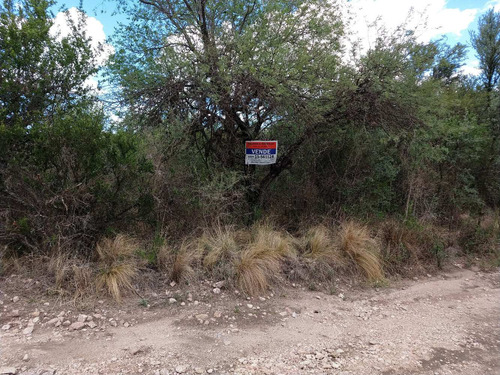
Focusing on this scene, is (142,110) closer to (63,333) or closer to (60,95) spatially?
(60,95)

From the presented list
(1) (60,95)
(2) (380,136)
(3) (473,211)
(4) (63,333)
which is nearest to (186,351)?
(4) (63,333)

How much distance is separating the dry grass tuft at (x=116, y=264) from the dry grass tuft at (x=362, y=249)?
351cm

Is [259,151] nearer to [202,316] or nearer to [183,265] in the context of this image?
[183,265]

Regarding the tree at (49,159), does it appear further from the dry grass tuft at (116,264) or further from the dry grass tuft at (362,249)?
the dry grass tuft at (362,249)

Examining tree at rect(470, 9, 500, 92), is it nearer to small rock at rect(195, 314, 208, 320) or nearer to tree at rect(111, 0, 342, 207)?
tree at rect(111, 0, 342, 207)

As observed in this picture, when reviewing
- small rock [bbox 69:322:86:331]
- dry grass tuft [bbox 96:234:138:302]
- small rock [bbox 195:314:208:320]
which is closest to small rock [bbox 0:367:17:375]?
small rock [bbox 69:322:86:331]

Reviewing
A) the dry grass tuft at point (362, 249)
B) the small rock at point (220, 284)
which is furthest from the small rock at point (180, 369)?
the dry grass tuft at point (362, 249)

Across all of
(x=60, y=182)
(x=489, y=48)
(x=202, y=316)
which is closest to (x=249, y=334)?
(x=202, y=316)

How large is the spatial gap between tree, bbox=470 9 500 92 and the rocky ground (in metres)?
13.2

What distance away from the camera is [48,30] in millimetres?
5289

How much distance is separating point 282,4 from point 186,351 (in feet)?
20.4

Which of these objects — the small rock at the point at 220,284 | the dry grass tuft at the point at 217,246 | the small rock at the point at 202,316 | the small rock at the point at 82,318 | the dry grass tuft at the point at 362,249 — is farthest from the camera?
the dry grass tuft at the point at 362,249

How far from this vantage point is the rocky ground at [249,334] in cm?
298

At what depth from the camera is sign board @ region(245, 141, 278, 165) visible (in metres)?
6.30
